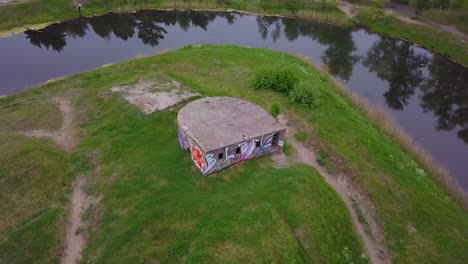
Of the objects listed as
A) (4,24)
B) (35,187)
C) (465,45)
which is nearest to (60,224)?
(35,187)

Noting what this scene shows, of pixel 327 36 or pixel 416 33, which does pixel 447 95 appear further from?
pixel 327 36

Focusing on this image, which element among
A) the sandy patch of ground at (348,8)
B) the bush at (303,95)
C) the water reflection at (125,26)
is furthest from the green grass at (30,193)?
the sandy patch of ground at (348,8)

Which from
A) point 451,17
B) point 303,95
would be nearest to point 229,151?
point 303,95

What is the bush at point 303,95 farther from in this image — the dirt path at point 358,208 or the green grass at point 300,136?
the dirt path at point 358,208

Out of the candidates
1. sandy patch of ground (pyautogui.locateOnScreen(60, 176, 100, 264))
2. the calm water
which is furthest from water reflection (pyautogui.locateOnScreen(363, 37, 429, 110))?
sandy patch of ground (pyautogui.locateOnScreen(60, 176, 100, 264))

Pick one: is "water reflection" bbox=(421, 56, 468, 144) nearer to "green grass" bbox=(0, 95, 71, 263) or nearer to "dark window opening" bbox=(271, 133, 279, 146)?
"dark window opening" bbox=(271, 133, 279, 146)

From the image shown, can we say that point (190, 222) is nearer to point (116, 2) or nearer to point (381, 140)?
point (381, 140)
